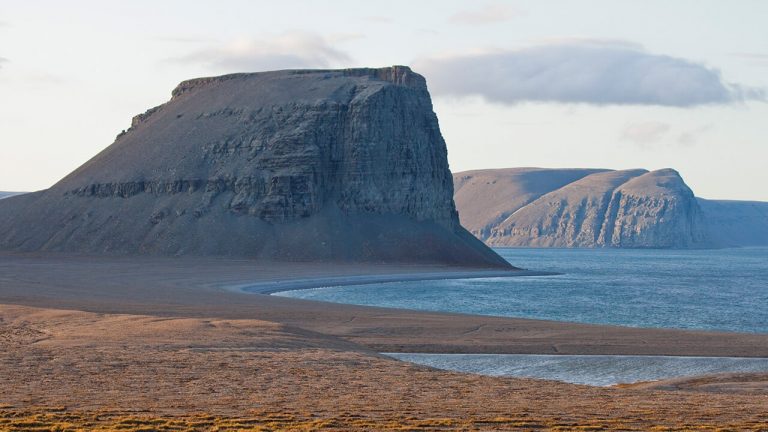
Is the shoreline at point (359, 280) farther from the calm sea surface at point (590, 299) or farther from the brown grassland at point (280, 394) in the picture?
the brown grassland at point (280, 394)

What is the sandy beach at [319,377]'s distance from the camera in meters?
21.6

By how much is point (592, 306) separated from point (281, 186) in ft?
282

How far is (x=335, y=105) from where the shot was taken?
541 ft

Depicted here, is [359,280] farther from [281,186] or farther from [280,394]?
[280,394]

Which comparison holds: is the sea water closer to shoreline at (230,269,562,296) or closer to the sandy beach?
shoreline at (230,269,562,296)

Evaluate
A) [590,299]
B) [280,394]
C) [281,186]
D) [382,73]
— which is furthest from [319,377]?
[382,73]

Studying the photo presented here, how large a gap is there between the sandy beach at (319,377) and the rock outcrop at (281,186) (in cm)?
8486

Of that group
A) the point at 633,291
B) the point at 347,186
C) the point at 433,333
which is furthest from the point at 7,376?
the point at 347,186

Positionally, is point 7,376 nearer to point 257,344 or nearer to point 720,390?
point 257,344

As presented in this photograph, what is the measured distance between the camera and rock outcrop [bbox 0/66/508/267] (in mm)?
147375

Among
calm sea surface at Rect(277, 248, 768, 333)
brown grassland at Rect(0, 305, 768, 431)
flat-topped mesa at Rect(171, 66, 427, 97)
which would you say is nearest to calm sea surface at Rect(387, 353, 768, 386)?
brown grassland at Rect(0, 305, 768, 431)

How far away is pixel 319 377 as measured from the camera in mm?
29469

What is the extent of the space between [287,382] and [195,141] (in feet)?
479

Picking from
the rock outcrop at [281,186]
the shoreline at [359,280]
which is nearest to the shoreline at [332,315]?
the shoreline at [359,280]
